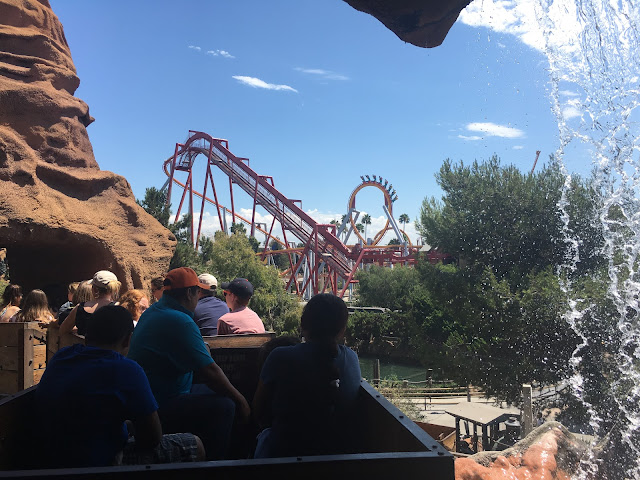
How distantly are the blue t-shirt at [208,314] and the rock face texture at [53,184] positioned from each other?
478cm

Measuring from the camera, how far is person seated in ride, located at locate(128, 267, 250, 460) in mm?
1887

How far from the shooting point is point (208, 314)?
3359 mm

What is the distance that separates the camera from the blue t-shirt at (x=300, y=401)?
5.28ft

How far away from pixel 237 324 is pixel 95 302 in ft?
3.02

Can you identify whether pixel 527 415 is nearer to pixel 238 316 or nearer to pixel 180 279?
pixel 238 316

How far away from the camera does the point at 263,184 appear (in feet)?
82.2

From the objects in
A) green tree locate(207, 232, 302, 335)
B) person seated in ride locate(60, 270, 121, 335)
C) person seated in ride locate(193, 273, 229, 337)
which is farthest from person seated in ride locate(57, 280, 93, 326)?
green tree locate(207, 232, 302, 335)

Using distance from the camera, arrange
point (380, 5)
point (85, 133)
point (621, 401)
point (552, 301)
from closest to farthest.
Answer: point (380, 5) < point (85, 133) < point (621, 401) < point (552, 301)

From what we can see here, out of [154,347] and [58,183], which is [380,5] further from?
[58,183]

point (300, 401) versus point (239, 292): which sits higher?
point (239, 292)

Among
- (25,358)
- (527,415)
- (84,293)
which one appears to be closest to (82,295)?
(84,293)

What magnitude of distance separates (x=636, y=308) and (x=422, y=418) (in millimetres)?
5825

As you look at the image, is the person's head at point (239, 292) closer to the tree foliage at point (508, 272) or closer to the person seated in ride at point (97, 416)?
the person seated in ride at point (97, 416)

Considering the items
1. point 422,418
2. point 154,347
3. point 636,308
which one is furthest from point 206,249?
point 154,347
